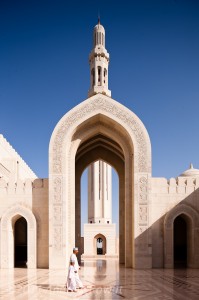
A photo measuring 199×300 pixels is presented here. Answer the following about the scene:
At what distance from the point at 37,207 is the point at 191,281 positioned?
8.81m

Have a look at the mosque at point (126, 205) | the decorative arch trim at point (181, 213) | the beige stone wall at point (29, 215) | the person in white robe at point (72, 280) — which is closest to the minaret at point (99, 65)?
the mosque at point (126, 205)

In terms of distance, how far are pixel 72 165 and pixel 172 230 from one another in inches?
246

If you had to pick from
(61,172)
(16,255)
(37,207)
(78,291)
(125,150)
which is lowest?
(16,255)

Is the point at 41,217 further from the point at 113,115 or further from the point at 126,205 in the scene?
the point at 113,115

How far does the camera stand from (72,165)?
1934cm

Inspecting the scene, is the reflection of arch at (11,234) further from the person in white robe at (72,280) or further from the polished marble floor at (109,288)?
the person in white robe at (72,280)

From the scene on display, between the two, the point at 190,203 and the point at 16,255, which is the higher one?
the point at 190,203

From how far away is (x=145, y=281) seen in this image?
1237cm

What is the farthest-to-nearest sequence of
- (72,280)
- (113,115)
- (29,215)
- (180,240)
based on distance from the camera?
(180,240) < (113,115) < (29,215) < (72,280)

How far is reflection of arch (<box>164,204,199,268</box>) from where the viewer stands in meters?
17.7

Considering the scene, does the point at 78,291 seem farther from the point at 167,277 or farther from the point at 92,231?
the point at 92,231

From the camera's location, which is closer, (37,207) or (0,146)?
(37,207)

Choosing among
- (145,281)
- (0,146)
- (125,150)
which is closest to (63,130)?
(125,150)

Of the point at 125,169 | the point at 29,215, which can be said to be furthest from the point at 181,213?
the point at 29,215
